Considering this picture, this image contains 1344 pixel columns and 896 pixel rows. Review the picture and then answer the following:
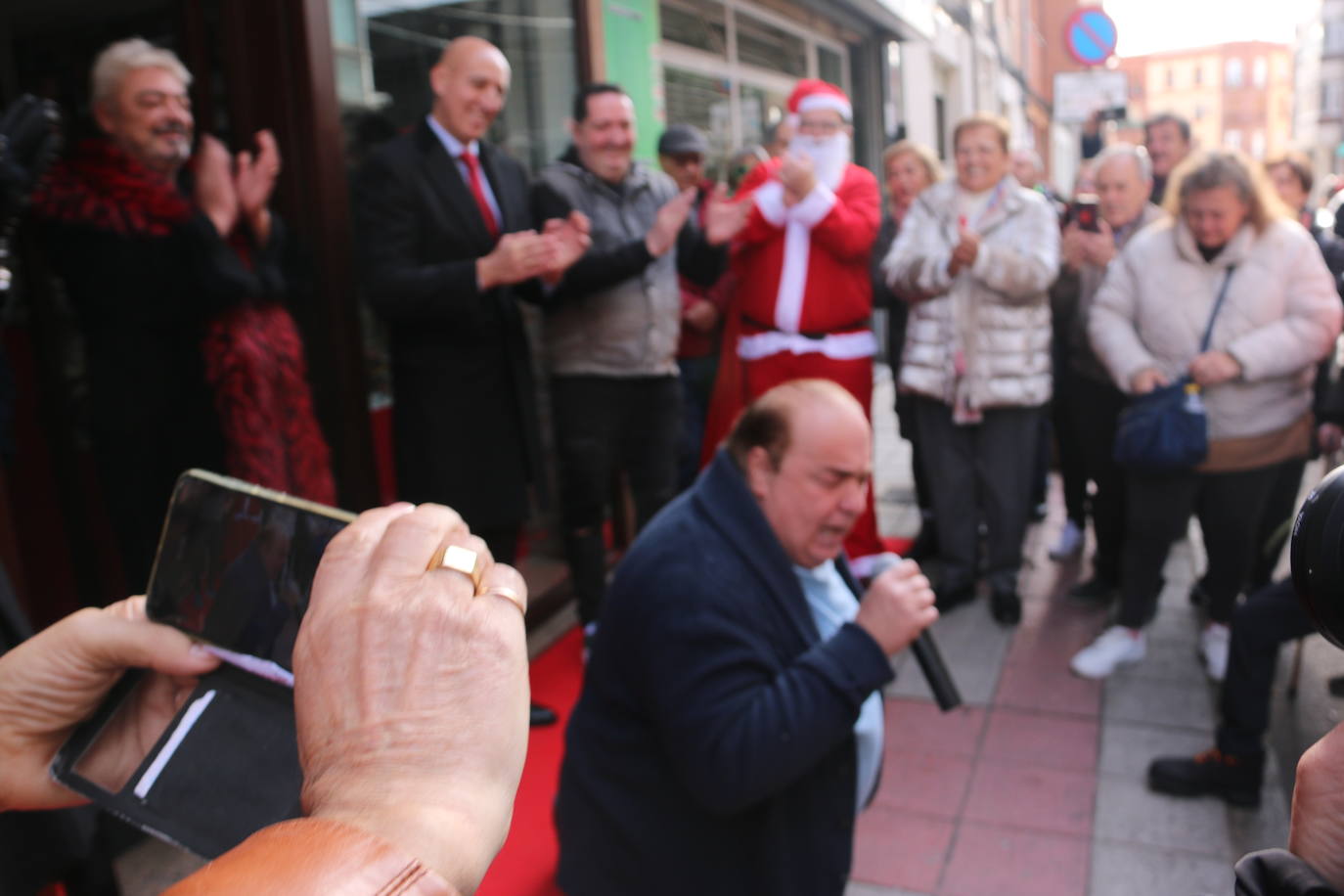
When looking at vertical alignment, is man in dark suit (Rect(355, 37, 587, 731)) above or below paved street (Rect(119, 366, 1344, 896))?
above

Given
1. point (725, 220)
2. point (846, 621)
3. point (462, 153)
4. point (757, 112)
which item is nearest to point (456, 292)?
Answer: point (462, 153)

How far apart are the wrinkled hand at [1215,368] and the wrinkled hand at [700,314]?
1.79 meters

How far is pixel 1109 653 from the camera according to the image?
3791mm

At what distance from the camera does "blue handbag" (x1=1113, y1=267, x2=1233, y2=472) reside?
11.4ft

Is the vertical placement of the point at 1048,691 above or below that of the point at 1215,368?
below

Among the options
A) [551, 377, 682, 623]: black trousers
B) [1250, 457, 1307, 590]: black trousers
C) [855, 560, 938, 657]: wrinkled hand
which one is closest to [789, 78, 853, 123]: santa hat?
[551, 377, 682, 623]: black trousers

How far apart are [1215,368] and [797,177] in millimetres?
1449

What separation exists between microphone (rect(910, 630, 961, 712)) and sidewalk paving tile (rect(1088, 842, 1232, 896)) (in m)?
0.69

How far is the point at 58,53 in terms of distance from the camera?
3.07m

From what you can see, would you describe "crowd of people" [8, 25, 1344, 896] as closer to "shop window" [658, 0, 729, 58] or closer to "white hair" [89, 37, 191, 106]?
"white hair" [89, 37, 191, 106]

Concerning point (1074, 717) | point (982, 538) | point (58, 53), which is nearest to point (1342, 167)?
point (982, 538)

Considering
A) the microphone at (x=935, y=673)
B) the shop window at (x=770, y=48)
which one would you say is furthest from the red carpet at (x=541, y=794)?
the shop window at (x=770, y=48)

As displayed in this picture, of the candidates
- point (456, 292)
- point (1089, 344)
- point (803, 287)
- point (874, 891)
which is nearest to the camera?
point (874, 891)

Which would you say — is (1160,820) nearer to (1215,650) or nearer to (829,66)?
(1215,650)
